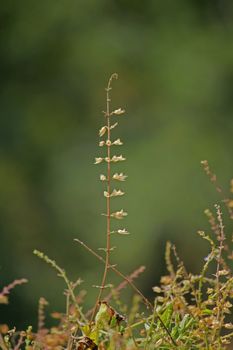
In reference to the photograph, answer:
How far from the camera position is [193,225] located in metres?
11.2

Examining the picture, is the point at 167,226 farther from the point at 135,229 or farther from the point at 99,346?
the point at 99,346

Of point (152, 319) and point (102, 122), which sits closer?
point (152, 319)

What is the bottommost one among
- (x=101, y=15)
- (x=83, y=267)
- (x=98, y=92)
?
(x=83, y=267)

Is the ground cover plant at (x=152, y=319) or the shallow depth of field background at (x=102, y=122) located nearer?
the ground cover plant at (x=152, y=319)

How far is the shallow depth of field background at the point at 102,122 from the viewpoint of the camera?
1108 cm

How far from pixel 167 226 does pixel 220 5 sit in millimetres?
2773

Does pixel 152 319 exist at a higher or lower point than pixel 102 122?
lower

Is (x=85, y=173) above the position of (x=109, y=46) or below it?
below

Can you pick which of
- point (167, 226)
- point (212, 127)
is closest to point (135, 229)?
point (167, 226)

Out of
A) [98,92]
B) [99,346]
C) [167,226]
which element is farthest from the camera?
[98,92]

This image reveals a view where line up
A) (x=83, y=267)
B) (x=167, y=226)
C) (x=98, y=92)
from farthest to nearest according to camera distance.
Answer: (x=98, y=92) → (x=167, y=226) → (x=83, y=267)

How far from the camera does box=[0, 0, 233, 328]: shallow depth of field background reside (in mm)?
11078

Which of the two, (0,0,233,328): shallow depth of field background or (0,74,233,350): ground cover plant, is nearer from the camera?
(0,74,233,350): ground cover plant

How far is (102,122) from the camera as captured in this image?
1180cm
